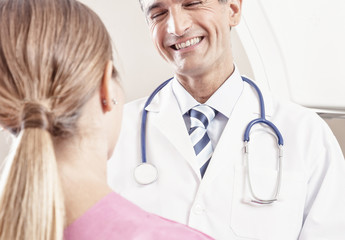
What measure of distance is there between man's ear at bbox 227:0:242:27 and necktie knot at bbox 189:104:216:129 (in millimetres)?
317

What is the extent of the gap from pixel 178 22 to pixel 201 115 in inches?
11.3

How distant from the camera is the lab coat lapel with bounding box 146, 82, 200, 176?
1285mm

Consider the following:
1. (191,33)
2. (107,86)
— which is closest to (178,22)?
(191,33)

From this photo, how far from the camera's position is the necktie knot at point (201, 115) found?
134cm

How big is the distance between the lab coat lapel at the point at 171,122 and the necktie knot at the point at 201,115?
0.03m

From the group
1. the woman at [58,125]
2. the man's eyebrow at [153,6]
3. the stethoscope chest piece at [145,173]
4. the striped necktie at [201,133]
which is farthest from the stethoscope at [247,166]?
the woman at [58,125]

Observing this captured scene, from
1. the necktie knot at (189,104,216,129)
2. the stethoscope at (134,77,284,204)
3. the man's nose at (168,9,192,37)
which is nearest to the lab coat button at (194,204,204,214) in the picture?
the stethoscope at (134,77,284,204)

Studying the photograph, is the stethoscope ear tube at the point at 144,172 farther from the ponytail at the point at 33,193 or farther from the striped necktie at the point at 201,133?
the ponytail at the point at 33,193

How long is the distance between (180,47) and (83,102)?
2.45 feet

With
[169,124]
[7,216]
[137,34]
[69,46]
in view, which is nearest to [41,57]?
[69,46]

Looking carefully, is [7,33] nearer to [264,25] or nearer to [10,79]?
[10,79]

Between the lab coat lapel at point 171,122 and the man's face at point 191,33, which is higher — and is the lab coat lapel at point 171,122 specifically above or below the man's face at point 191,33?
below

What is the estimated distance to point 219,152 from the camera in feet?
4.16

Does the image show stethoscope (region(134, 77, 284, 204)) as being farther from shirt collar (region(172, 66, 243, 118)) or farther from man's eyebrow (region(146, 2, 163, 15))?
man's eyebrow (region(146, 2, 163, 15))
